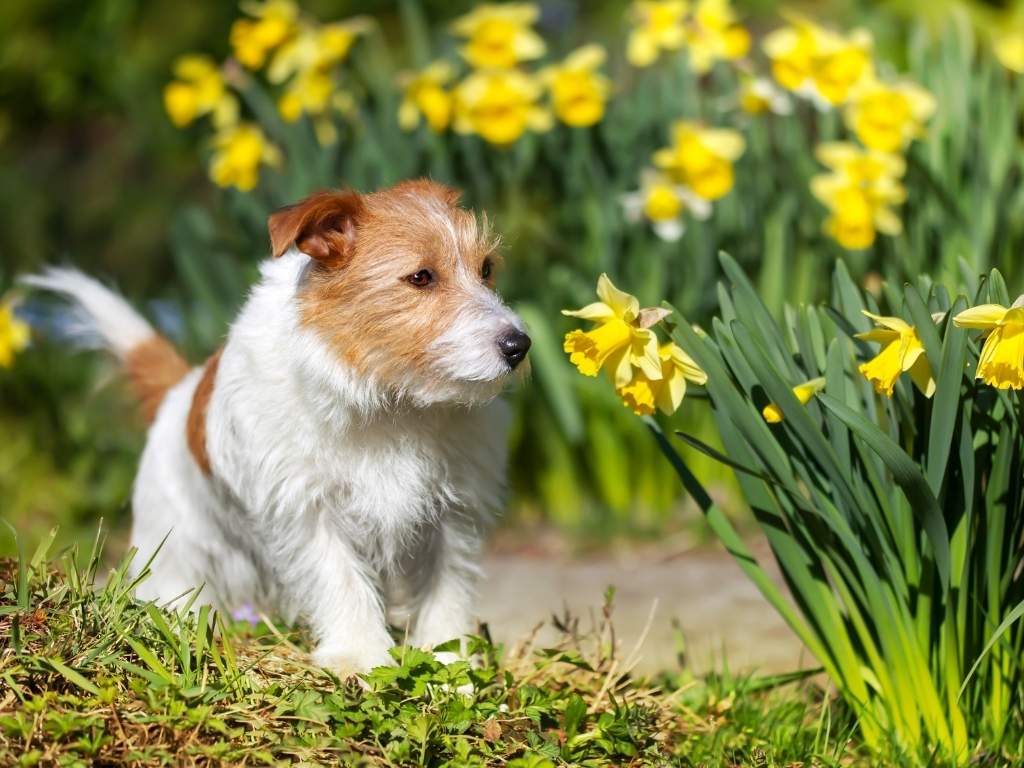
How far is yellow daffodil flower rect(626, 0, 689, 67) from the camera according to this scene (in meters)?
5.04

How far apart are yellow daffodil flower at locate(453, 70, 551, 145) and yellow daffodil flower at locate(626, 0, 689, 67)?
21.0 inches

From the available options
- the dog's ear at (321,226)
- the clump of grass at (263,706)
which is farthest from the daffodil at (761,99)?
the clump of grass at (263,706)

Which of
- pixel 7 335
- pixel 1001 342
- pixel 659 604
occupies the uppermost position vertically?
pixel 1001 342

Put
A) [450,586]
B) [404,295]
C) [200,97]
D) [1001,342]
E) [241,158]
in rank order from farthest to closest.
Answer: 1. [200,97]
2. [241,158]
3. [450,586]
4. [404,295]
5. [1001,342]

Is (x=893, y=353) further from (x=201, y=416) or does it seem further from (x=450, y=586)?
(x=201, y=416)

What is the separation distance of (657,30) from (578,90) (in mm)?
528

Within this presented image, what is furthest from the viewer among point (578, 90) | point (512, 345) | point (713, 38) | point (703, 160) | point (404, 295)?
point (713, 38)

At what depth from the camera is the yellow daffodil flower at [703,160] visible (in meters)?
4.69

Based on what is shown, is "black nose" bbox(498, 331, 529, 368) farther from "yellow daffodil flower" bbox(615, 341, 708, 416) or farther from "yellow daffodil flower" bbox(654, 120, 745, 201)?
"yellow daffodil flower" bbox(654, 120, 745, 201)

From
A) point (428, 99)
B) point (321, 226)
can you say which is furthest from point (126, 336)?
point (428, 99)

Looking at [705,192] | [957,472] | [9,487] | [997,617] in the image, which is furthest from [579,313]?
[9,487]

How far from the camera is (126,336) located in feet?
13.0

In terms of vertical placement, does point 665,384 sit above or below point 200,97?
above

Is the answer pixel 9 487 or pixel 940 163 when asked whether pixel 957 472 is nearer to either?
pixel 940 163
